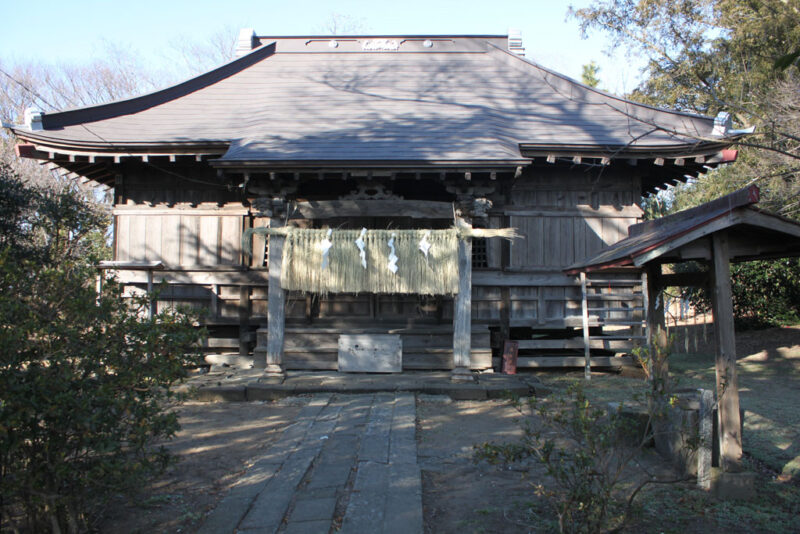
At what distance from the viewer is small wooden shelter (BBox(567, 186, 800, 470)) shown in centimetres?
441

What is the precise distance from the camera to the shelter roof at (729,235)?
4.40 meters

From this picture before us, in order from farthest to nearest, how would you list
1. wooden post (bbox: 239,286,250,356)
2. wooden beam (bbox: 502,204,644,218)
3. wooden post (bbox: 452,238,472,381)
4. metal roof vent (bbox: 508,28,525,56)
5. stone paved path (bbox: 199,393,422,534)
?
metal roof vent (bbox: 508,28,525,56)
wooden beam (bbox: 502,204,644,218)
wooden post (bbox: 239,286,250,356)
wooden post (bbox: 452,238,472,381)
stone paved path (bbox: 199,393,422,534)

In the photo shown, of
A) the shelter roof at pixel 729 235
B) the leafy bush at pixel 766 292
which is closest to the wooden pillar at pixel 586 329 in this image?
the shelter roof at pixel 729 235

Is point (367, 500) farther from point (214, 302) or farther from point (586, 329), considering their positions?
point (214, 302)

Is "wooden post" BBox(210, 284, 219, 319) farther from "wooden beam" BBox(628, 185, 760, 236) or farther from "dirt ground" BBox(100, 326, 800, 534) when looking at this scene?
"wooden beam" BBox(628, 185, 760, 236)

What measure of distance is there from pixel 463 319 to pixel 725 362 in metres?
4.45

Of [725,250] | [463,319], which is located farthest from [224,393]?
[725,250]

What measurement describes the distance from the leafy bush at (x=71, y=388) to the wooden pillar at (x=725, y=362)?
4.43m

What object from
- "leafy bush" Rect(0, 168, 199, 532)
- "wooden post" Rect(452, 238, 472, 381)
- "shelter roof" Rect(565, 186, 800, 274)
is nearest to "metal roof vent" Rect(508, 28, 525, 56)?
"wooden post" Rect(452, 238, 472, 381)

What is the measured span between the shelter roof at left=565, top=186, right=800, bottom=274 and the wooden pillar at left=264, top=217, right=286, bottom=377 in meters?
5.23

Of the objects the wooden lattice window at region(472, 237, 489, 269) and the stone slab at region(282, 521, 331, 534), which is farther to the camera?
the wooden lattice window at region(472, 237, 489, 269)

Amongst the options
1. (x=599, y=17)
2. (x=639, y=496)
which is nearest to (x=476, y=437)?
(x=639, y=496)

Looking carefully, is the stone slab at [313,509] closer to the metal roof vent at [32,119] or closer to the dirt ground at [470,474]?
the dirt ground at [470,474]

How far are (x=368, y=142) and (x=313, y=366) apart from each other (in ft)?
13.6
